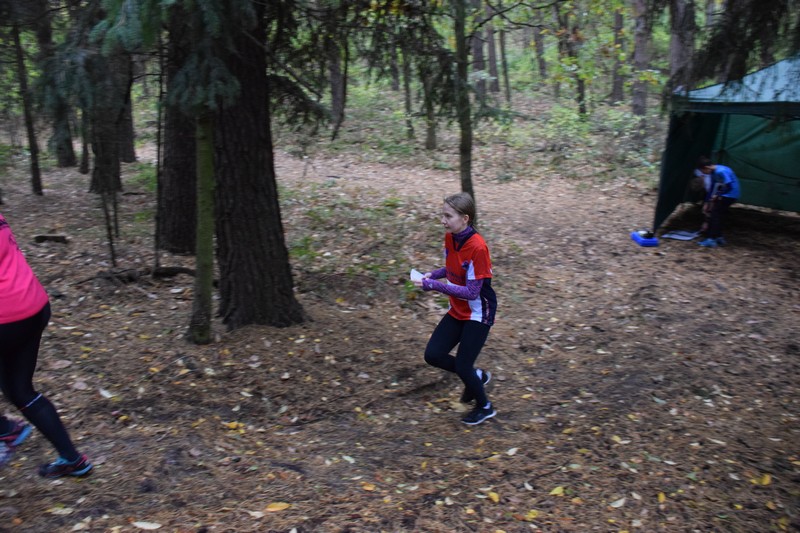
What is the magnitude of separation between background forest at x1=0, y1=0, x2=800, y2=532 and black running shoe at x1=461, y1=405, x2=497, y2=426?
0.44 feet

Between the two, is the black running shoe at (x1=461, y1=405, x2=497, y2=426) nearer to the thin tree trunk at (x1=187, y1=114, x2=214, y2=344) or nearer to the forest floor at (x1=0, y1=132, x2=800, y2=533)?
the forest floor at (x1=0, y1=132, x2=800, y2=533)

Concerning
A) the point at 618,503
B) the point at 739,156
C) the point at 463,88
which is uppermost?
the point at 463,88

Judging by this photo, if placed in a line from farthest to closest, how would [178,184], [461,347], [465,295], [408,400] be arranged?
[178,184], [408,400], [461,347], [465,295]

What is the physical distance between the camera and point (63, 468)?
346 cm

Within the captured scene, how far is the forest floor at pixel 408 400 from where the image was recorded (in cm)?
361

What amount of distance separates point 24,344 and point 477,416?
3243mm

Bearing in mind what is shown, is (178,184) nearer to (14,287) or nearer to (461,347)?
(14,287)

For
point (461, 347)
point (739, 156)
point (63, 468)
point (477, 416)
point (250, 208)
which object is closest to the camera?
point (63, 468)

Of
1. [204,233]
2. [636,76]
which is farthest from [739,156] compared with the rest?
[204,233]

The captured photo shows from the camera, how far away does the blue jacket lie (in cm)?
981

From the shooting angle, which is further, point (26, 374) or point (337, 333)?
point (337, 333)

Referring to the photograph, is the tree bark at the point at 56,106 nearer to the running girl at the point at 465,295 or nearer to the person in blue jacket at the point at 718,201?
the running girl at the point at 465,295

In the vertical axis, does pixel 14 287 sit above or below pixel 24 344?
above

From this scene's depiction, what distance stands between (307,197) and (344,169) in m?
3.81
